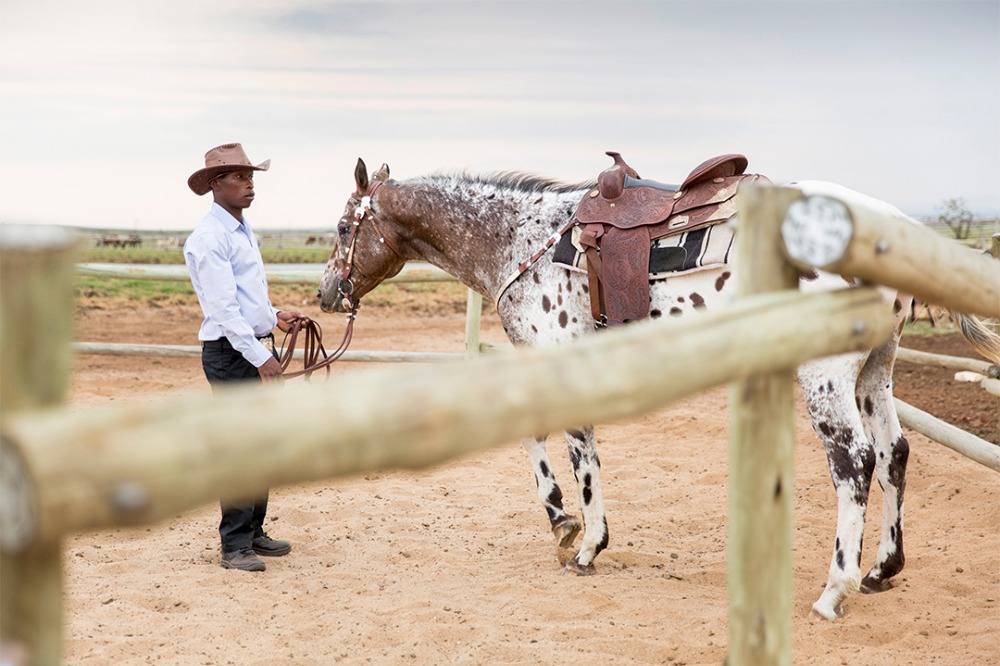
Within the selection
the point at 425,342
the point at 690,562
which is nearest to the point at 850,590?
the point at 690,562

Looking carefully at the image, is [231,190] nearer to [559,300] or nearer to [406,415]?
[559,300]

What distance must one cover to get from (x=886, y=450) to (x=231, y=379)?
3.30m

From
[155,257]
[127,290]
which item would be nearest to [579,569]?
[127,290]

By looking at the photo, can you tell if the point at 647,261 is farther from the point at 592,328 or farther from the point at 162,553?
the point at 162,553

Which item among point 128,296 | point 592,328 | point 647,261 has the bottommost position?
point 128,296

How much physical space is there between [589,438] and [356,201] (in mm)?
1994

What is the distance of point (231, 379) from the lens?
492 centimetres

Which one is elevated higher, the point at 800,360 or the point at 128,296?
the point at 800,360

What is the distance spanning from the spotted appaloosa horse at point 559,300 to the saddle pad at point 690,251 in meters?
0.05

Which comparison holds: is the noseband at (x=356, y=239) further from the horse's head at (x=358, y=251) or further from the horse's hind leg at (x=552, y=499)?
the horse's hind leg at (x=552, y=499)

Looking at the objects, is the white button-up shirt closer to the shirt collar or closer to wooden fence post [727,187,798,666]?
the shirt collar

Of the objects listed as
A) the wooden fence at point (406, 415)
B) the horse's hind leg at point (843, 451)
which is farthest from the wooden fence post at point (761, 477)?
the horse's hind leg at point (843, 451)

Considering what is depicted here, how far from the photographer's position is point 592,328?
195 inches

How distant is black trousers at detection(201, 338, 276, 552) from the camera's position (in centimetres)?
490
